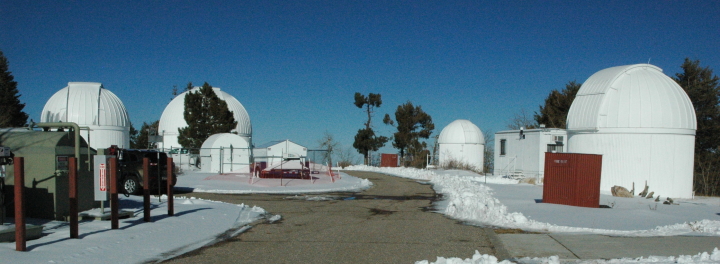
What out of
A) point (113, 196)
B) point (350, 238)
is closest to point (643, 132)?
point (350, 238)

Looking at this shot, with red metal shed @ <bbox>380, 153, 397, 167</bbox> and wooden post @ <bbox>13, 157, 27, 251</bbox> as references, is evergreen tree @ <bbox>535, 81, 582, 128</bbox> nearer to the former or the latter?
red metal shed @ <bbox>380, 153, 397, 167</bbox>

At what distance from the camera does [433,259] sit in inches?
298

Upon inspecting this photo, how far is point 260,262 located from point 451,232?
4467mm

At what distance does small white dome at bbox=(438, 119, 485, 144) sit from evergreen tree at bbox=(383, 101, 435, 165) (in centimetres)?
856

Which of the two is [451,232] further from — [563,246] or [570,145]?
[570,145]

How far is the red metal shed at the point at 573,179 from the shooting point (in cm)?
1548

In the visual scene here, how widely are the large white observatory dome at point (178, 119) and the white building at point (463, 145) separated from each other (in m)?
19.2

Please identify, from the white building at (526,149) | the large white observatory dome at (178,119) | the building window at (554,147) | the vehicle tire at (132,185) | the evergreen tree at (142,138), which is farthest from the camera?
the evergreen tree at (142,138)

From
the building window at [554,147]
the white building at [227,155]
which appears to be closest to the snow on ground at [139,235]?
the white building at [227,155]

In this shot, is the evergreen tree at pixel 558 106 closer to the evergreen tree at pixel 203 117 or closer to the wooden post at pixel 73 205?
the evergreen tree at pixel 203 117

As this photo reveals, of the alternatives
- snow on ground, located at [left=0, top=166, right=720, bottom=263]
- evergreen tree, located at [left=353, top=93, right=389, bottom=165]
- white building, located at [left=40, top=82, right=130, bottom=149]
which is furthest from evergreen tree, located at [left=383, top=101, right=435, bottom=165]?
snow on ground, located at [left=0, top=166, right=720, bottom=263]

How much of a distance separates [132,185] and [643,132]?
22723mm

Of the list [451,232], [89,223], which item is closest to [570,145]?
[451,232]

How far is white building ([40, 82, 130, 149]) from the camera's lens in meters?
36.1
